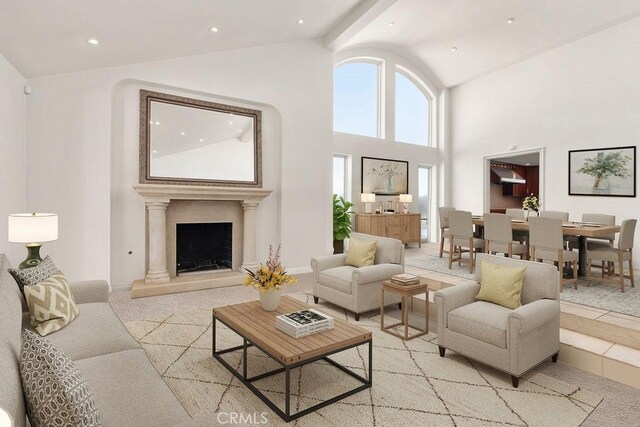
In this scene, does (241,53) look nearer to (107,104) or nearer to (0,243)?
(107,104)

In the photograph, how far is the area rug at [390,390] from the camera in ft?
7.24

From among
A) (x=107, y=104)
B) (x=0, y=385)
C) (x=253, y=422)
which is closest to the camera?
(x=0, y=385)

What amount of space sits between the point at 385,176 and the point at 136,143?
529 centimetres

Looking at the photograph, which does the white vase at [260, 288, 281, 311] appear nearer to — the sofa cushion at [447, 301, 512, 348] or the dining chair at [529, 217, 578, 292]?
the sofa cushion at [447, 301, 512, 348]

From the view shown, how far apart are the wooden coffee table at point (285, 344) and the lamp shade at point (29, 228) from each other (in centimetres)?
176

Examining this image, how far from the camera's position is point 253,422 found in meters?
2.14

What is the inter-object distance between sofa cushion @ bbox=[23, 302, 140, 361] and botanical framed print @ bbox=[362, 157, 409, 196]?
615 cm

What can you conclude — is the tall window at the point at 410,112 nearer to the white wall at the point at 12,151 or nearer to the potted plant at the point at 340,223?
the potted plant at the point at 340,223

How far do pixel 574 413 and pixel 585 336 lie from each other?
4.11ft

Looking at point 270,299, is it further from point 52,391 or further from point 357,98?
point 357,98

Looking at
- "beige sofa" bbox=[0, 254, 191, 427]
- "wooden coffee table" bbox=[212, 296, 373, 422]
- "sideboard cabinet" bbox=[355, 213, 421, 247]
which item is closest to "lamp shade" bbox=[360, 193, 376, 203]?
"sideboard cabinet" bbox=[355, 213, 421, 247]

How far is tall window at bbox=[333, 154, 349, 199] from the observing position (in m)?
7.88

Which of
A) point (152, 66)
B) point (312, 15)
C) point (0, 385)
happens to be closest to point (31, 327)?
point (0, 385)

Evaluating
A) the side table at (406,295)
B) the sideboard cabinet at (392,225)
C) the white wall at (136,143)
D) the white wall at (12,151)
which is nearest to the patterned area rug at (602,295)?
the side table at (406,295)
